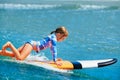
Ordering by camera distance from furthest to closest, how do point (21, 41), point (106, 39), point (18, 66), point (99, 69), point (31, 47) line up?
point (106, 39), point (21, 41), point (99, 69), point (18, 66), point (31, 47)

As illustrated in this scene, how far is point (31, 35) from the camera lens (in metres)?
20.1

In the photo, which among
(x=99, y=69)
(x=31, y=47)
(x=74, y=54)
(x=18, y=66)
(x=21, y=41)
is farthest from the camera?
(x=21, y=41)

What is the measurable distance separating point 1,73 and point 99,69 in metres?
3.19

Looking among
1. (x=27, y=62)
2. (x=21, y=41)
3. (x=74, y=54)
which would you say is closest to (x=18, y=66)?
(x=27, y=62)

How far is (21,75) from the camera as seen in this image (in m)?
10.4

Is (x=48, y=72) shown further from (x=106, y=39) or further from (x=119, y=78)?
(x=106, y=39)

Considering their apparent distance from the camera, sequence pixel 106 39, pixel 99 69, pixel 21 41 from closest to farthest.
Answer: pixel 99 69
pixel 21 41
pixel 106 39

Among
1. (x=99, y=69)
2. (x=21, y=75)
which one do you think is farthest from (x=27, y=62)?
(x=99, y=69)

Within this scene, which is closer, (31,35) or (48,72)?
(48,72)

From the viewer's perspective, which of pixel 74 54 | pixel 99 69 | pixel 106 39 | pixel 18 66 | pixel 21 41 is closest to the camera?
pixel 18 66

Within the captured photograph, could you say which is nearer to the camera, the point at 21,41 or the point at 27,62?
the point at 27,62

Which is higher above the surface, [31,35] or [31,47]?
[31,47]

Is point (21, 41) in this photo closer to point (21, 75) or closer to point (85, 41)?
point (85, 41)

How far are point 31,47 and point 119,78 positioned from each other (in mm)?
2894
